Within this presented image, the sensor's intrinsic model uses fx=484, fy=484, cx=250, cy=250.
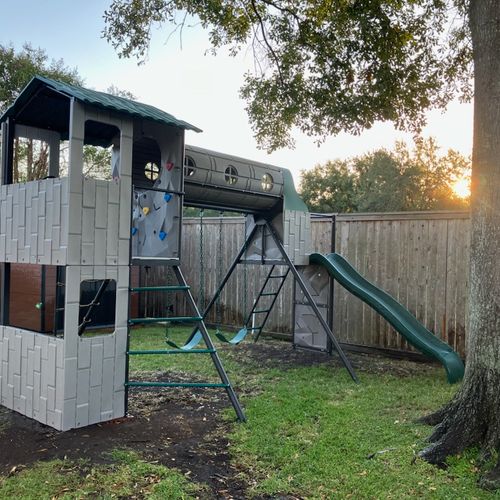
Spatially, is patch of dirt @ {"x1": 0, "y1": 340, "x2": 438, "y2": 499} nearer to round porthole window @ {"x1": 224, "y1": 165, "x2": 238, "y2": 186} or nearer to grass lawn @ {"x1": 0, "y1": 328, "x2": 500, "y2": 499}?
grass lawn @ {"x1": 0, "y1": 328, "x2": 500, "y2": 499}

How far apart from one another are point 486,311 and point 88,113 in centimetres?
333

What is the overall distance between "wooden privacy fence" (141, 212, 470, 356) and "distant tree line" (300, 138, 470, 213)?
1456cm

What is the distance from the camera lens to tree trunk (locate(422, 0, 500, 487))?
3.13 m

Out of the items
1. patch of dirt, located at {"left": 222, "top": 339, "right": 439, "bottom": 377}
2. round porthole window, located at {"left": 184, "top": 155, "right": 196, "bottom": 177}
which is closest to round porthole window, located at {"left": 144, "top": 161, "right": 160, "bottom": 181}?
round porthole window, located at {"left": 184, "top": 155, "right": 196, "bottom": 177}

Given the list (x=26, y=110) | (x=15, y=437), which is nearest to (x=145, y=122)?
(x=26, y=110)

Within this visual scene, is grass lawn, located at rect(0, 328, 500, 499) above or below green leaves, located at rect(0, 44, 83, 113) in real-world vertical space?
below

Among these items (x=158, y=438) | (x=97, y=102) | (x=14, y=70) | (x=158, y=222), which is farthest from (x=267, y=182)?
(x=14, y=70)

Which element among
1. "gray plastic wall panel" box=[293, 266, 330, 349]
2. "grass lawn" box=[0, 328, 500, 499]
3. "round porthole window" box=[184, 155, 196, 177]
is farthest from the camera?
"gray plastic wall panel" box=[293, 266, 330, 349]

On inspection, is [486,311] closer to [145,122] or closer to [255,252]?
[145,122]

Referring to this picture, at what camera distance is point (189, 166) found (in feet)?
16.6

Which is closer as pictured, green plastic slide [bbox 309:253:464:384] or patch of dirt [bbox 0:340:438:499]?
patch of dirt [bbox 0:340:438:499]

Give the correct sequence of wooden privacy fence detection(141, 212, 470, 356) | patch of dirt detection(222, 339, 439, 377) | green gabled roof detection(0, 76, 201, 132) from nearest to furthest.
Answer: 1. green gabled roof detection(0, 76, 201, 132)
2. patch of dirt detection(222, 339, 439, 377)
3. wooden privacy fence detection(141, 212, 470, 356)

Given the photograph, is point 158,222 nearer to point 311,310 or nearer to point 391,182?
point 311,310

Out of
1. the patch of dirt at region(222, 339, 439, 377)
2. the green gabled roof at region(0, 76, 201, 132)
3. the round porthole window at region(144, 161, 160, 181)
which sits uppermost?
the green gabled roof at region(0, 76, 201, 132)
